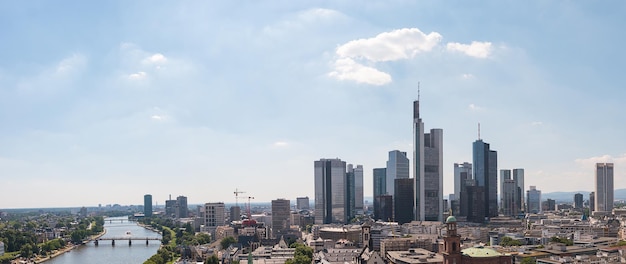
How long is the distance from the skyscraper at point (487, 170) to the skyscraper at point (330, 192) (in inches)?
1758

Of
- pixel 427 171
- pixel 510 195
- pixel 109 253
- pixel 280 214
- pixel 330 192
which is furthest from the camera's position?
pixel 510 195

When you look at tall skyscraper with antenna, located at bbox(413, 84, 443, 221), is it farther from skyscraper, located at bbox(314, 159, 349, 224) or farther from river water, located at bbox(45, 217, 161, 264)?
river water, located at bbox(45, 217, 161, 264)

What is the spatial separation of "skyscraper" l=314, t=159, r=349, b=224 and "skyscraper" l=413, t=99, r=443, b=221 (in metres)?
43.9

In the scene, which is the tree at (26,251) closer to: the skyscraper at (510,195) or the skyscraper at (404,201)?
the skyscraper at (404,201)

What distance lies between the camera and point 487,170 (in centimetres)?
17488

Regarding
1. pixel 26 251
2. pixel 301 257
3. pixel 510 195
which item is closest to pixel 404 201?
pixel 510 195

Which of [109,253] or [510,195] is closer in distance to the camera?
[109,253]

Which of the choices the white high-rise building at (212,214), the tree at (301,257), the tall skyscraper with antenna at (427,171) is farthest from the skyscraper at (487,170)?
the tree at (301,257)

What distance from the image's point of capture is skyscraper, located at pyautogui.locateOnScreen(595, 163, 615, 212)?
648 ft

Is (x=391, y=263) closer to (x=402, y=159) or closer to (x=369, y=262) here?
(x=369, y=262)

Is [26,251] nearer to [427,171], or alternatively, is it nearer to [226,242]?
[226,242]

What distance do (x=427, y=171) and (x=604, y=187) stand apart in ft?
301

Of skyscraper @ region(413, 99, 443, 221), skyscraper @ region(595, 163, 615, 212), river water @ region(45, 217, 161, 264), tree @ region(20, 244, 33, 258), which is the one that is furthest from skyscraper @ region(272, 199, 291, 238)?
skyscraper @ region(595, 163, 615, 212)

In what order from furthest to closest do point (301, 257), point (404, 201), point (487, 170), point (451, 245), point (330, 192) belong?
point (330, 192), point (487, 170), point (404, 201), point (301, 257), point (451, 245)
